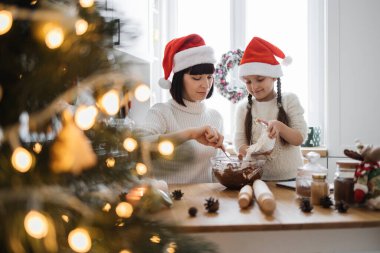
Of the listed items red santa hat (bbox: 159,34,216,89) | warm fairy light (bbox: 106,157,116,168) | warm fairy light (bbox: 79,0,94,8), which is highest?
red santa hat (bbox: 159,34,216,89)

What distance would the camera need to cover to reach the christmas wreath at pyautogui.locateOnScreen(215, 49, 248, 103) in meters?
3.41

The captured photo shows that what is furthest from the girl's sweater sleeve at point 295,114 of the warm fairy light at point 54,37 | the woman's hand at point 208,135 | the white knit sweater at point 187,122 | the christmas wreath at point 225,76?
the warm fairy light at point 54,37

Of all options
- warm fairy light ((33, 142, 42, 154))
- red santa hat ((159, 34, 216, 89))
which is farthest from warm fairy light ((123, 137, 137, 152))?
red santa hat ((159, 34, 216, 89))

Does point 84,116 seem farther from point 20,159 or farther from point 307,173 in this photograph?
point 307,173

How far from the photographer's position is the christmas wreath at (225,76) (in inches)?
134

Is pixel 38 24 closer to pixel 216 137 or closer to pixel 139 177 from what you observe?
pixel 139 177

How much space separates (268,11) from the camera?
3.80 meters

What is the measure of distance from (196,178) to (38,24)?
4.97 feet

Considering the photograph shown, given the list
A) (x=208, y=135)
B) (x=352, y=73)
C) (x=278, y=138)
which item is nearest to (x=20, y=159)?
(x=208, y=135)

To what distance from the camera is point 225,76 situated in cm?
348

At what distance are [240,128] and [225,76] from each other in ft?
5.00

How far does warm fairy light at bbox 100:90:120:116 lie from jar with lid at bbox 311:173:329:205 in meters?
0.90

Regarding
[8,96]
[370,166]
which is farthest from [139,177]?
[370,166]

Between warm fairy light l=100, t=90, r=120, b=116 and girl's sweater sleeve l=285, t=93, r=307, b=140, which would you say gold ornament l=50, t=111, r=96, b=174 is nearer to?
warm fairy light l=100, t=90, r=120, b=116
